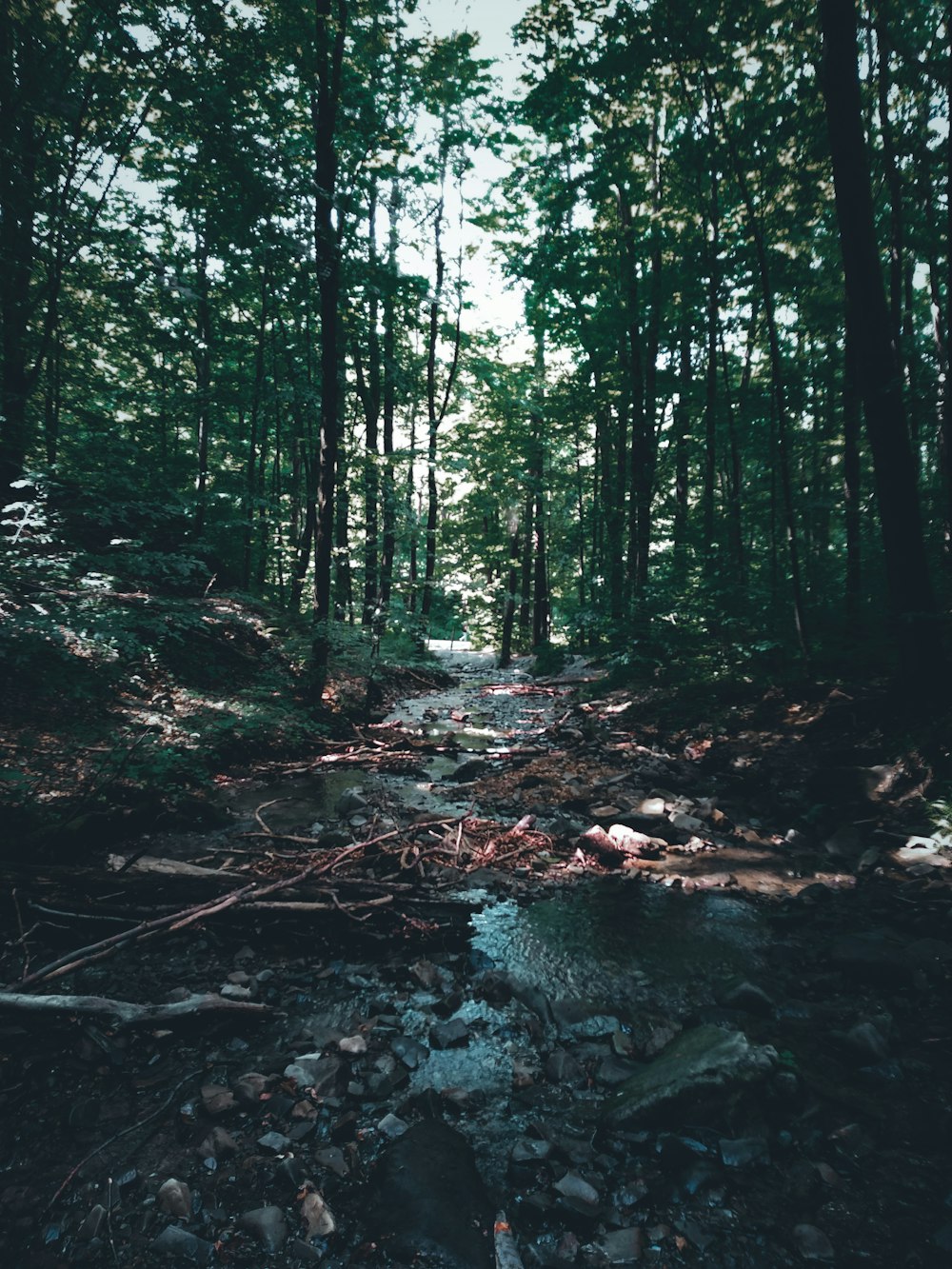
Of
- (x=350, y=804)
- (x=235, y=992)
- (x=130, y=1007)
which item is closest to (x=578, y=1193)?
(x=235, y=992)

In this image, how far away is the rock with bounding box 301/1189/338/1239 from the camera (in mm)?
2064

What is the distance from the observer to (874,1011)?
331cm

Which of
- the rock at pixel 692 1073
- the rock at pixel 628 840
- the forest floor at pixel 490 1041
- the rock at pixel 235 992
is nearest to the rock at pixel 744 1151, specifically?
the forest floor at pixel 490 1041

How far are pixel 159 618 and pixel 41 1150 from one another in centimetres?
481

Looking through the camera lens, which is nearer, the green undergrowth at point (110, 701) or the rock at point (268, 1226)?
the rock at point (268, 1226)

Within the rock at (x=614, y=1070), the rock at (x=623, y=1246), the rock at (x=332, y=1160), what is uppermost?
the rock at (x=332, y=1160)

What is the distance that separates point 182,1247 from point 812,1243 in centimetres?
233

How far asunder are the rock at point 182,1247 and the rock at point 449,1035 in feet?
4.53

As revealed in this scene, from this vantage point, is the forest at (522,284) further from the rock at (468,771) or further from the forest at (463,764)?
the rock at (468,771)

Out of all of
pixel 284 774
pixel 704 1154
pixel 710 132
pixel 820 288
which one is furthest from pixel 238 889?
pixel 820 288

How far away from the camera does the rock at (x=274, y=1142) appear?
240cm

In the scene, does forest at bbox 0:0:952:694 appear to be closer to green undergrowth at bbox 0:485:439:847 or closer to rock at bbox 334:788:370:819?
green undergrowth at bbox 0:485:439:847

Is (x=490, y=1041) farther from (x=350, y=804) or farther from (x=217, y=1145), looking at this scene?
(x=350, y=804)

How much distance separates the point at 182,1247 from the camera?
196 centimetres
